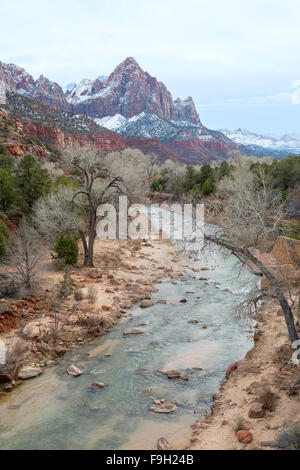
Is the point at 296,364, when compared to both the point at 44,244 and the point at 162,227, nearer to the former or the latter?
the point at 44,244

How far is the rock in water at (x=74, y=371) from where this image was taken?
982cm

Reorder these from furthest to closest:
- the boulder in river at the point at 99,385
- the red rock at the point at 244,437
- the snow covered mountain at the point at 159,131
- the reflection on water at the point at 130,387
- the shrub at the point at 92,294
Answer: the snow covered mountain at the point at 159,131, the shrub at the point at 92,294, the boulder in river at the point at 99,385, the reflection on water at the point at 130,387, the red rock at the point at 244,437

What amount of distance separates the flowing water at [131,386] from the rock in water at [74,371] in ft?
0.41

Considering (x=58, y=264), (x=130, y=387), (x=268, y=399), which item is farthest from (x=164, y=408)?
(x=58, y=264)

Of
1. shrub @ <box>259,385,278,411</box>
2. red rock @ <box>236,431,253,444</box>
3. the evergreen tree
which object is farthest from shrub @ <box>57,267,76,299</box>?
the evergreen tree

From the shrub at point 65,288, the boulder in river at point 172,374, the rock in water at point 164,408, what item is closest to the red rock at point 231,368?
the boulder in river at point 172,374

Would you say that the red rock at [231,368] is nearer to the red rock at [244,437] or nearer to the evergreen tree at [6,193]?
the red rock at [244,437]

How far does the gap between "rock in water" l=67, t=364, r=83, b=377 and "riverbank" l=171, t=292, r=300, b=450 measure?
3.72 meters

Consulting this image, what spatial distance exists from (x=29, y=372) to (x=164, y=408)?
3.98 meters

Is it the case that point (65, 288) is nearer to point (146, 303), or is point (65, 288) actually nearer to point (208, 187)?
point (146, 303)

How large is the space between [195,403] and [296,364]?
113 inches

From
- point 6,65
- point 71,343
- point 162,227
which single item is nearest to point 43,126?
point 162,227

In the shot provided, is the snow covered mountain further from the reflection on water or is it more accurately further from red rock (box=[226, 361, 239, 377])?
red rock (box=[226, 361, 239, 377])

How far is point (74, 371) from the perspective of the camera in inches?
390
